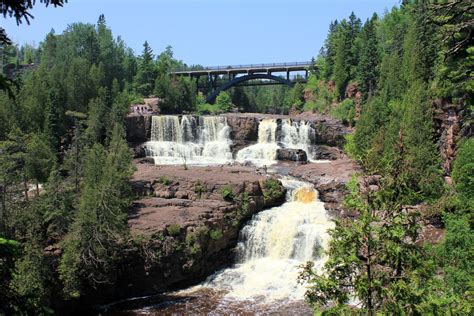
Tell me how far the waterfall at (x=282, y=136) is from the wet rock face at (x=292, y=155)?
257cm

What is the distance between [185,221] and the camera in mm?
32594

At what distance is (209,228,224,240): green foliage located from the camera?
108 ft

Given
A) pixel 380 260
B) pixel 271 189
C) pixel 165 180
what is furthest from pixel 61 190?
pixel 380 260

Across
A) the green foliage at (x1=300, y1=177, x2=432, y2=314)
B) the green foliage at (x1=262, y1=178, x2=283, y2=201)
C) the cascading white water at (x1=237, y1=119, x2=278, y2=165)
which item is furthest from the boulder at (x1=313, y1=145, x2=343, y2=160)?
the green foliage at (x1=300, y1=177, x2=432, y2=314)

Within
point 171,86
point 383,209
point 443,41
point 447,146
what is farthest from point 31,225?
point 171,86

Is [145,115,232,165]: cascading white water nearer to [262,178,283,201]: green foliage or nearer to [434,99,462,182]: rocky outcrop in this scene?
[262,178,283,201]: green foliage

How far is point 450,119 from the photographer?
39.7 m

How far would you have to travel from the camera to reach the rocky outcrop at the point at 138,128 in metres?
58.8

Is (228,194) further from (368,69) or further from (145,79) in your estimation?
(145,79)

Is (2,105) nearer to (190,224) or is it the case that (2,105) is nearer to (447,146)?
(190,224)

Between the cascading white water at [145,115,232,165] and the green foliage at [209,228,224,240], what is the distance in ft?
75.6

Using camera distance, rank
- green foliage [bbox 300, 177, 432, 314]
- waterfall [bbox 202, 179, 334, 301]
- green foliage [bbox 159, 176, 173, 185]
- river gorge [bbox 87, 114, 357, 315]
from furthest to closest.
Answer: green foliage [bbox 159, 176, 173, 185], waterfall [bbox 202, 179, 334, 301], river gorge [bbox 87, 114, 357, 315], green foliage [bbox 300, 177, 432, 314]

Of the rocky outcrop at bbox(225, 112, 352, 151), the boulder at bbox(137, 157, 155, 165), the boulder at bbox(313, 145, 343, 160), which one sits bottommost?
the boulder at bbox(137, 157, 155, 165)

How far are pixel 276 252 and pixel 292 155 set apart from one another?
21.1 metres
